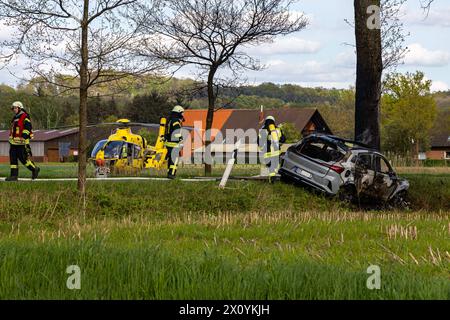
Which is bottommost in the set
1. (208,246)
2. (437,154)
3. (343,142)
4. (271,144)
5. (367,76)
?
(437,154)

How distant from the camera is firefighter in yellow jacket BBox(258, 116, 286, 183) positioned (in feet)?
65.0

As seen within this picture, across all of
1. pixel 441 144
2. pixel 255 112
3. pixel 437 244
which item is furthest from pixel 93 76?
pixel 441 144

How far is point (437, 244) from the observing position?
9570 millimetres

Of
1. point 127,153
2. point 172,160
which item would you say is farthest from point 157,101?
point 172,160

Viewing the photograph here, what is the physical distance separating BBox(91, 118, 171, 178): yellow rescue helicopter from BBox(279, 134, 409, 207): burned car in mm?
9024

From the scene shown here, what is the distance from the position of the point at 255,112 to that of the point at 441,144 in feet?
119

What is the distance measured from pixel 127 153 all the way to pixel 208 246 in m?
19.8

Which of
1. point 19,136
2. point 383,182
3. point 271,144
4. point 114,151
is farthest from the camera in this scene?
point 114,151

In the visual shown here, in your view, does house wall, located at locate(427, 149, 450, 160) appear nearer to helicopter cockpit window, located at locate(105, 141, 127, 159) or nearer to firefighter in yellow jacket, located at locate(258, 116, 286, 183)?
helicopter cockpit window, located at locate(105, 141, 127, 159)

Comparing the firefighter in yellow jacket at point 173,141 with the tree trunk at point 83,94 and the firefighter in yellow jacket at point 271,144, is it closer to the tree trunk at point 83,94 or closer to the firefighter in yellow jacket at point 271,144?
the firefighter in yellow jacket at point 271,144

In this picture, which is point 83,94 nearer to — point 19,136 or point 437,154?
point 19,136

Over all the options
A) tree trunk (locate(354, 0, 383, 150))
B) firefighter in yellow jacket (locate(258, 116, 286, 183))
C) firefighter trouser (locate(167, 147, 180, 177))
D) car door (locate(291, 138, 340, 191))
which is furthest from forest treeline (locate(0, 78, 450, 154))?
tree trunk (locate(354, 0, 383, 150))

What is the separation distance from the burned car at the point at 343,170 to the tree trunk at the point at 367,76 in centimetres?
103

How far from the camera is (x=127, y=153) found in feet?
93.1
